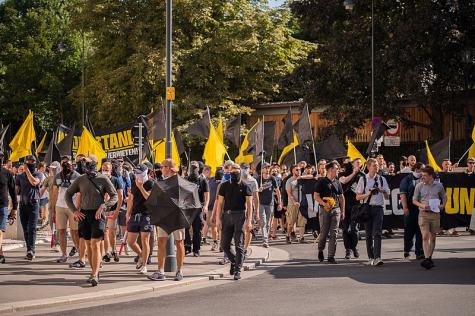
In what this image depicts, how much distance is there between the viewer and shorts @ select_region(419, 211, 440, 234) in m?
14.8

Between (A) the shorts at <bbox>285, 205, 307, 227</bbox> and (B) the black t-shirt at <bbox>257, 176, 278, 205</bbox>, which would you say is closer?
(B) the black t-shirt at <bbox>257, 176, 278, 205</bbox>

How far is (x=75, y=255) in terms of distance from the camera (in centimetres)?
1731

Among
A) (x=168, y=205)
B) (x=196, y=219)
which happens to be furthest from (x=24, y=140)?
(x=168, y=205)

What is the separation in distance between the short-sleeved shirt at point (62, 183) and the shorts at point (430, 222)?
603cm

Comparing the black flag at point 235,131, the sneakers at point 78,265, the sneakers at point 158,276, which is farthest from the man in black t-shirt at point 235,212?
the black flag at point 235,131

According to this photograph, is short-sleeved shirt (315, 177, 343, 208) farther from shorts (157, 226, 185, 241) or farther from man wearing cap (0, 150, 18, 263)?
man wearing cap (0, 150, 18, 263)

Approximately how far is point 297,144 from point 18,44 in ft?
135

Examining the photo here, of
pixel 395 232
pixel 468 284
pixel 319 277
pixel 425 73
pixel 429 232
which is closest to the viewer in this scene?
pixel 468 284

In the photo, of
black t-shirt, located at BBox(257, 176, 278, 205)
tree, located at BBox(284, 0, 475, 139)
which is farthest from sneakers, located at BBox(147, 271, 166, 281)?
tree, located at BBox(284, 0, 475, 139)

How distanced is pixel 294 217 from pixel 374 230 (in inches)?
236

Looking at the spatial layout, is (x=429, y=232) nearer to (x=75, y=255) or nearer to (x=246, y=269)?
(x=246, y=269)

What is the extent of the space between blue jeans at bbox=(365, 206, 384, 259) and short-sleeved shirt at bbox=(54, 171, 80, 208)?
5187 millimetres

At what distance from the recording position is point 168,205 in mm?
13266

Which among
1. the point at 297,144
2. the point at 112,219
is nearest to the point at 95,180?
the point at 112,219
